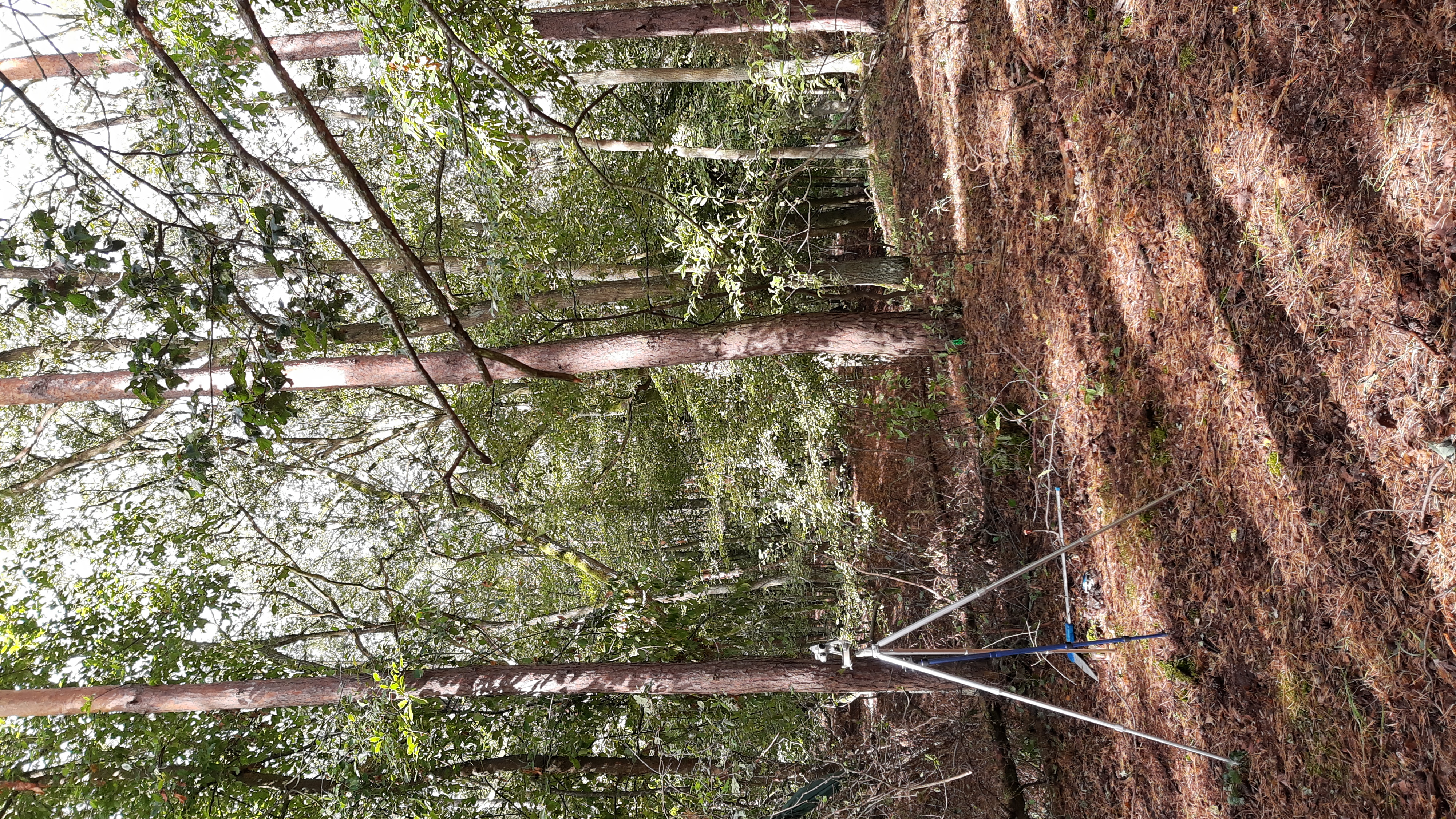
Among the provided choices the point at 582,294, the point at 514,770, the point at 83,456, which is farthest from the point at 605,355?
the point at 83,456

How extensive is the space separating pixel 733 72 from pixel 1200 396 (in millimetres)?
4552

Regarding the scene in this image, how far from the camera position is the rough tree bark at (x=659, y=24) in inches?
233

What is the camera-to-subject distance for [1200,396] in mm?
3400

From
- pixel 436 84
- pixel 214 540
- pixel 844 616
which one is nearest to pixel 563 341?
pixel 436 84

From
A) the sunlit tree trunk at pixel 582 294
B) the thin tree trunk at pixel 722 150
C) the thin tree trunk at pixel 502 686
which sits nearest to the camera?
the thin tree trunk at pixel 502 686

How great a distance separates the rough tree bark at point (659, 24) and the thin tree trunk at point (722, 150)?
84 centimetres

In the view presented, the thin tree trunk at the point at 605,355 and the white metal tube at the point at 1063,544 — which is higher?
the thin tree trunk at the point at 605,355

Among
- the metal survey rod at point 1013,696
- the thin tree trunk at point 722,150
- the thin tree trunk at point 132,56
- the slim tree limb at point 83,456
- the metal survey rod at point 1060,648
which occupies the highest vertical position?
the thin tree trunk at point 132,56

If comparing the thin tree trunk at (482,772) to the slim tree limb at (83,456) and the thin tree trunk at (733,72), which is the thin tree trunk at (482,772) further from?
the thin tree trunk at (733,72)

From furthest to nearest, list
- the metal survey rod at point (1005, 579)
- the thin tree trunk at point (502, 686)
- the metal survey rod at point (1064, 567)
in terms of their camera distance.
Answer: the thin tree trunk at point (502, 686)
the metal survey rod at point (1064, 567)
the metal survey rod at point (1005, 579)

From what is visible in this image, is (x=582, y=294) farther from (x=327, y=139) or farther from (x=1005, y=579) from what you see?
(x=327, y=139)

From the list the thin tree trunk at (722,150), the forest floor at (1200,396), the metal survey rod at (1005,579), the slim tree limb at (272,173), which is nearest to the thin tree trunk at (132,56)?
the thin tree trunk at (722,150)

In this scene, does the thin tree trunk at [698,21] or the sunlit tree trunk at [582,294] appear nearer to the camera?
the thin tree trunk at [698,21]

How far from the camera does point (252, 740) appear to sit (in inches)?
258
